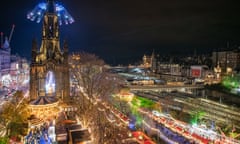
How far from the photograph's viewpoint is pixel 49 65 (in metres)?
20.8

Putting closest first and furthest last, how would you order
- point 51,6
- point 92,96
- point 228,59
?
point 92,96 < point 51,6 < point 228,59

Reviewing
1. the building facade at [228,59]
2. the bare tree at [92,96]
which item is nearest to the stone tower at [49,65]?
the bare tree at [92,96]

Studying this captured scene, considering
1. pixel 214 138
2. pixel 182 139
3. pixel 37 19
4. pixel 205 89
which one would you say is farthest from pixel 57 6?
pixel 205 89

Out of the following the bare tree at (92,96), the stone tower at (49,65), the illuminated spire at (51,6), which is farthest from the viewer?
the illuminated spire at (51,6)

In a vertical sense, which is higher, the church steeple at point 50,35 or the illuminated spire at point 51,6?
the illuminated spire at point 51,6

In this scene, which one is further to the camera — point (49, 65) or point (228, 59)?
point (228, 59)

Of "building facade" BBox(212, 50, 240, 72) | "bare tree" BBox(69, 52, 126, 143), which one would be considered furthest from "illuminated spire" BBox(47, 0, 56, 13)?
"building facade" BBox(212, 50, 240, 72)

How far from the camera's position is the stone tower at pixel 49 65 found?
20531 millimetres

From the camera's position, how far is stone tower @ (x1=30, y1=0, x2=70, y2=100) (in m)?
20.5

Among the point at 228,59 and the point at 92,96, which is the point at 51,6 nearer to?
the point at 92,96

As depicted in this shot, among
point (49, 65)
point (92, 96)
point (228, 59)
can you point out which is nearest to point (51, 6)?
point (49, 65)

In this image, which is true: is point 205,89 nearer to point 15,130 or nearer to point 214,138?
point 214,138

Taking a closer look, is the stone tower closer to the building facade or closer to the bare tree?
the bare tree

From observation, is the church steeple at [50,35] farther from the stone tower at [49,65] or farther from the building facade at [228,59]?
the building facade at [228,59]
